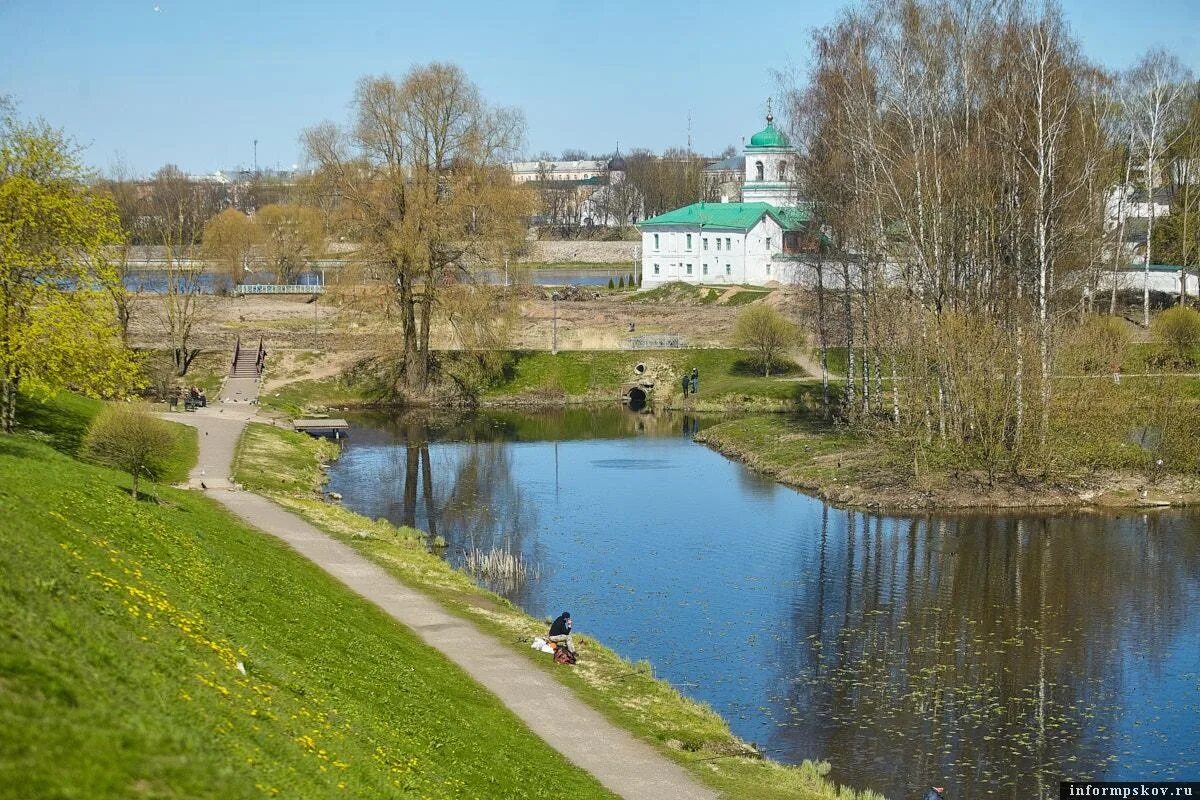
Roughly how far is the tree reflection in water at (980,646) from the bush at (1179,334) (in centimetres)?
2525

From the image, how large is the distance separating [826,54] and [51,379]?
105 ft

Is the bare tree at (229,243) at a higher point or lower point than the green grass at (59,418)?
higher

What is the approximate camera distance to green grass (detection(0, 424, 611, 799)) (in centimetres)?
1145

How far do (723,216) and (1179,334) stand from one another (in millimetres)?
41215

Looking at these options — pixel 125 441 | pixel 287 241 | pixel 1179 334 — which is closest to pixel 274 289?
pixel 287 241

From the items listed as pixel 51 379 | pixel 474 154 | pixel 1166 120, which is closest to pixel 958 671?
pixel 51 379

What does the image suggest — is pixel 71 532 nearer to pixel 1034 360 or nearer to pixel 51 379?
pixel 51 379

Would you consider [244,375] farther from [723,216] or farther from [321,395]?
[723,216]

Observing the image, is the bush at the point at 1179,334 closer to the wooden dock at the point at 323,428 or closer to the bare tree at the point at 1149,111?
the bare tree at the point at 1149,111

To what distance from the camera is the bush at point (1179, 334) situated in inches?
2440

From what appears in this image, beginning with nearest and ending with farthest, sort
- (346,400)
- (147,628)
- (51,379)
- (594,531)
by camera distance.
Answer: (147,628), (51,379), (594,531), (346,400)

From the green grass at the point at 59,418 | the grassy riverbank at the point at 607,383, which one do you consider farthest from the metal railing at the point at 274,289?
the green grass at the point at 59,418

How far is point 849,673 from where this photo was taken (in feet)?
85.8

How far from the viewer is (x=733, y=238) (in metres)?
95.2
